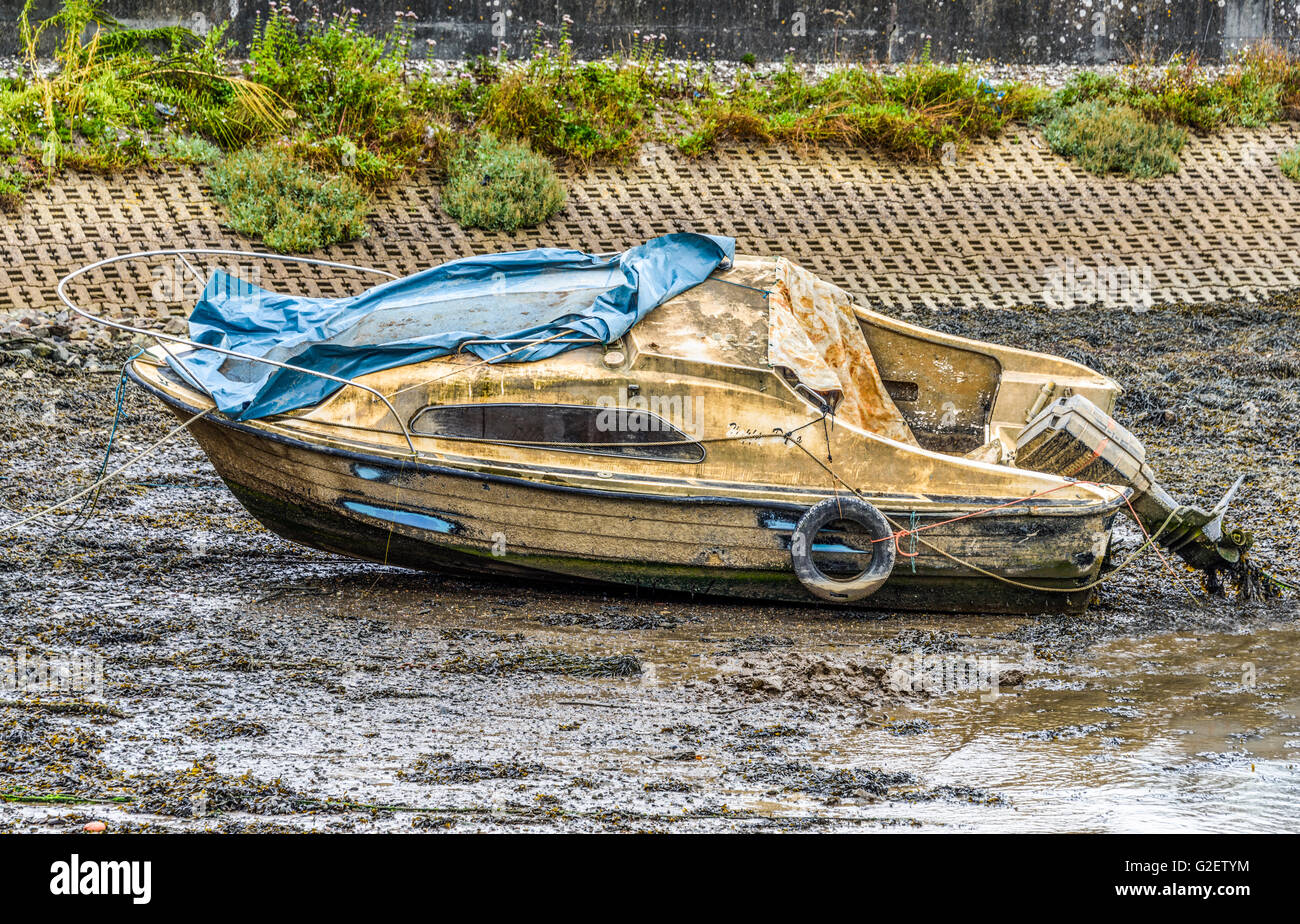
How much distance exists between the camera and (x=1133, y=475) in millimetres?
7539

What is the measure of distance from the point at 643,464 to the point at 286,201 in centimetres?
755

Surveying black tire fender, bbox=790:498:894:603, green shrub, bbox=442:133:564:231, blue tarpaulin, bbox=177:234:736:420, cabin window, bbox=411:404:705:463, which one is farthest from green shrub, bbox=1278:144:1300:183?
cabin window, bbox=411:404:705:463

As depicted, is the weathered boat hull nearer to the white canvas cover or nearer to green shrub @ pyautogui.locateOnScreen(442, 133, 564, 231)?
the white canvas cover

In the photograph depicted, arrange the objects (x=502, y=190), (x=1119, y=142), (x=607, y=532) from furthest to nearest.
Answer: (x=1119, y=142) < (x=502, y=190) < (x=607, y=532)

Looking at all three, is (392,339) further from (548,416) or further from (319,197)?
(319,197)

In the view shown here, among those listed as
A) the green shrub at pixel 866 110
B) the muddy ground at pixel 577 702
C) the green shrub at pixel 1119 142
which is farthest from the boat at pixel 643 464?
the green shrub at pixel 1119 142

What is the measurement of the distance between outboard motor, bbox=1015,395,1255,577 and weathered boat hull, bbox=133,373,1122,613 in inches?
14.3

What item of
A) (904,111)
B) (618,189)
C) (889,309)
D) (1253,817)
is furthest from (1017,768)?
(904,111)

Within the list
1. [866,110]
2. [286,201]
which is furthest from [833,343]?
[866,110]

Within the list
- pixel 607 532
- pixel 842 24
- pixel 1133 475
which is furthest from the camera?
pixel 842 24

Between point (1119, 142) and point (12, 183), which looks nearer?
point (12, 183)

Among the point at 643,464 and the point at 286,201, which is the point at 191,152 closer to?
the point at 286,201

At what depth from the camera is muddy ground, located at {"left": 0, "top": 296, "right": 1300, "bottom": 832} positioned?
5512 mm

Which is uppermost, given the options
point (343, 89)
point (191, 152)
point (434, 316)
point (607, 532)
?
point (343, 89)
